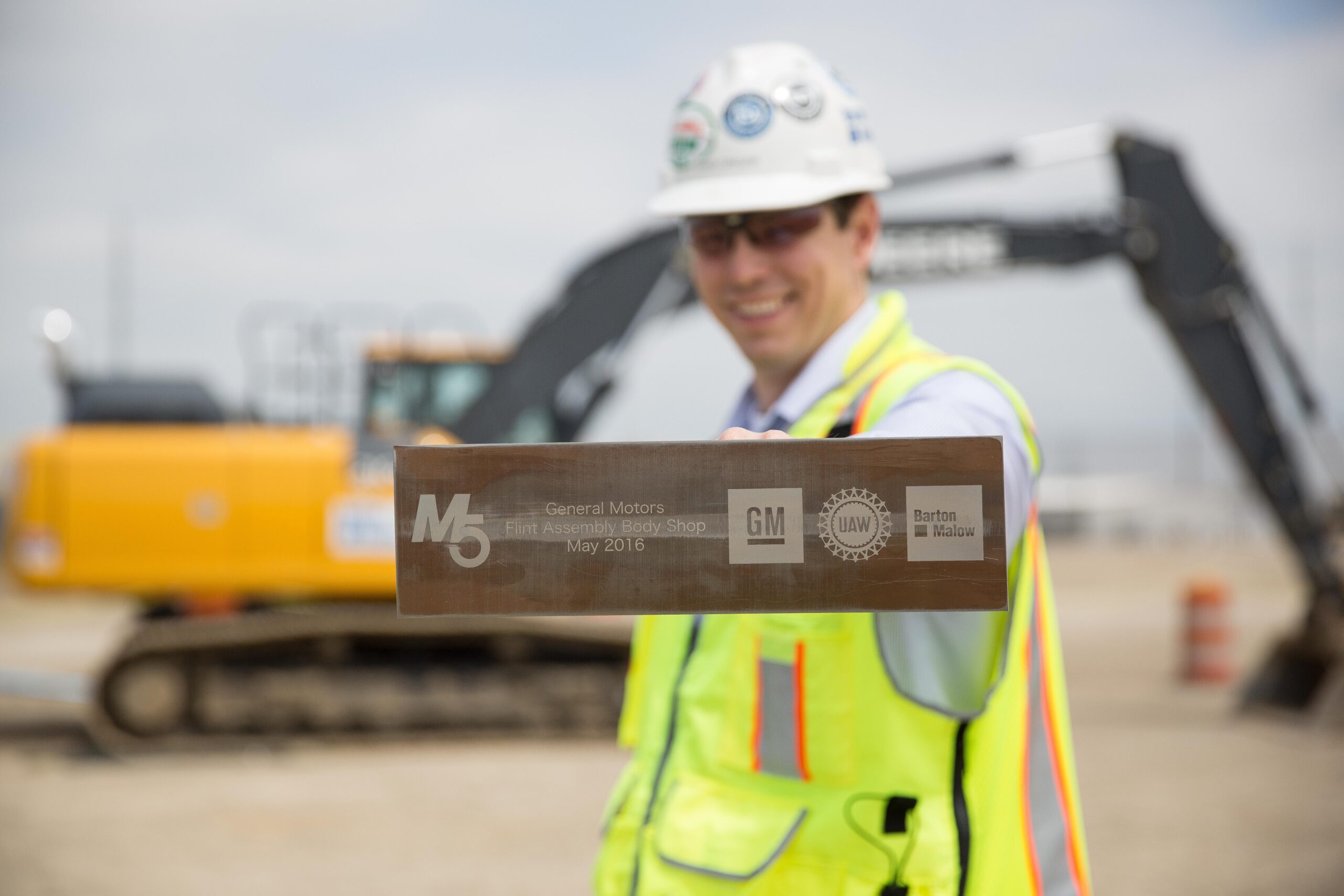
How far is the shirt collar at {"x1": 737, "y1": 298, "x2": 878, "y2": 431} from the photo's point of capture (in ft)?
5.61

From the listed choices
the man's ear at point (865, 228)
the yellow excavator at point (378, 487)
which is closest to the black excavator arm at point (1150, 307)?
the yellow excavator at point (378, 487)

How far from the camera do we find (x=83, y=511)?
8.59 m

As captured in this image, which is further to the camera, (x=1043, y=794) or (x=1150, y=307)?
(x=1150, y=307)

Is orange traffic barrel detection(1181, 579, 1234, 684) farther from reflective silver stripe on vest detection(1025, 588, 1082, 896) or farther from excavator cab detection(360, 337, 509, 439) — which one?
reflective silver stripe on vest detection(1025, 588, 1082, 896)

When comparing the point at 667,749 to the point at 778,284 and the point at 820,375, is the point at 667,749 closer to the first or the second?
the point at 820,375

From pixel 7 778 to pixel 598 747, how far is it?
165 inches

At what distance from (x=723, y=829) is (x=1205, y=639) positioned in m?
11.9

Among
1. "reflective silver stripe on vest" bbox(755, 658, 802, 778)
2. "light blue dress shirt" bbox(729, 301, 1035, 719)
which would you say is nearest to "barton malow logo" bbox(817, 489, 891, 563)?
"light blue dress shirt" bbox(729, 301, 1035, 719)

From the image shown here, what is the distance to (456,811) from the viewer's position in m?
7.42

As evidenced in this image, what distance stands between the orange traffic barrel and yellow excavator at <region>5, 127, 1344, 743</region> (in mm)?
2198

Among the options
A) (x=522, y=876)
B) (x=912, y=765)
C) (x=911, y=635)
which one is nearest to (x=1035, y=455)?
(x=911, y=635)

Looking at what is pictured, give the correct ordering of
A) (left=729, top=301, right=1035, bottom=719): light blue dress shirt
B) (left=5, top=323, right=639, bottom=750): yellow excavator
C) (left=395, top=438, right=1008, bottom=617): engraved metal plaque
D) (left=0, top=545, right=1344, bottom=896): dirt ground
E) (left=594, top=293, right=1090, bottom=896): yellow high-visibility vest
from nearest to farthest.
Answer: (left=395, top=438, right=1008, bottom=617): engraved metal plaque, (left=729, top=301, right=1035, bottom=719): light blue dress shirt, (left=594, top=293, right=1090, bottom=896): yellow high-visibility vest, (left=0, top=545, right=1344, bottom=896): dirt ground, (left=5, top=323, right=639, bottom=750): yellow excavator

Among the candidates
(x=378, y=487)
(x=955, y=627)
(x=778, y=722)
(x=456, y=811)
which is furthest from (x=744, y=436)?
(x=378, y=487)

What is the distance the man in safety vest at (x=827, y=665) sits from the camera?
1454 mm
